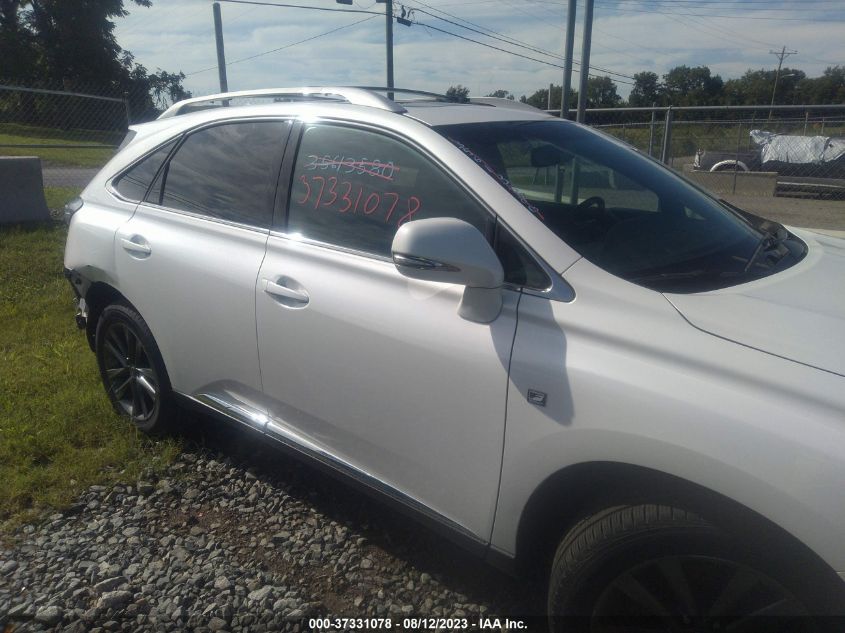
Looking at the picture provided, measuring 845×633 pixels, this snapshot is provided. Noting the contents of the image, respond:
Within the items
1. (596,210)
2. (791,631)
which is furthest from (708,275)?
(791,631)

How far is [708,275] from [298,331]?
55.9 inches

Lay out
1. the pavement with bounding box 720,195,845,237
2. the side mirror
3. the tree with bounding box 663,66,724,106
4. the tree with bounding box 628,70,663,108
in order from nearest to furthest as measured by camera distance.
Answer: the side mirror < the pavement with bounding box 720,195,845,237 < the tree with bounding box 628,70,663,108 < the tree with bounding box 663,66,724,106

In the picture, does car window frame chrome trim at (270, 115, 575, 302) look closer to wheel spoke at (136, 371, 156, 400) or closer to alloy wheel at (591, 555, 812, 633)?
alloy wheel at (591, 555, 812, 633)

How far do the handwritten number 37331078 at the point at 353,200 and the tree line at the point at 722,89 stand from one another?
1008 inches

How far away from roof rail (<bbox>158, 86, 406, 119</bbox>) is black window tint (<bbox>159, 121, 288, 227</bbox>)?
0.24 meters

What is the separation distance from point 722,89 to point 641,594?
5822cm

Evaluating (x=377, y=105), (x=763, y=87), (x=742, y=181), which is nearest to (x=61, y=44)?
(x=742, y=181)

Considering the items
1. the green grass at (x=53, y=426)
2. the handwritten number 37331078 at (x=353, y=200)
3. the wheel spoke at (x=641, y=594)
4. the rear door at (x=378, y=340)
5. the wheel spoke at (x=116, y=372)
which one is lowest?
the green grass at (x=53, y=426)

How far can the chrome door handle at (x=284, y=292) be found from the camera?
102 inches

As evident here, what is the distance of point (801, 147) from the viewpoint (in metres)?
12.3

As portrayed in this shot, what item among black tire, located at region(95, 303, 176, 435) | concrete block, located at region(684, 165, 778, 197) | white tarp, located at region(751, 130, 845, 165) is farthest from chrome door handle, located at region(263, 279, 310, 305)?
white tarp, located at region(751, 130, 845, 165)

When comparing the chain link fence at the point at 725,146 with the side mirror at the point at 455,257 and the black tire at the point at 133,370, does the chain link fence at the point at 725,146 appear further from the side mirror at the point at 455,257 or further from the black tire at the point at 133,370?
the side mirror at the point at 455,257

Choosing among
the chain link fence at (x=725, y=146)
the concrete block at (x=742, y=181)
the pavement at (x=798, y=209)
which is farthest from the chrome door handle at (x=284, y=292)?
the concrete block at (x=742, y=181)

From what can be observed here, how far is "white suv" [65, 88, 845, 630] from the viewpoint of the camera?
167 cm
